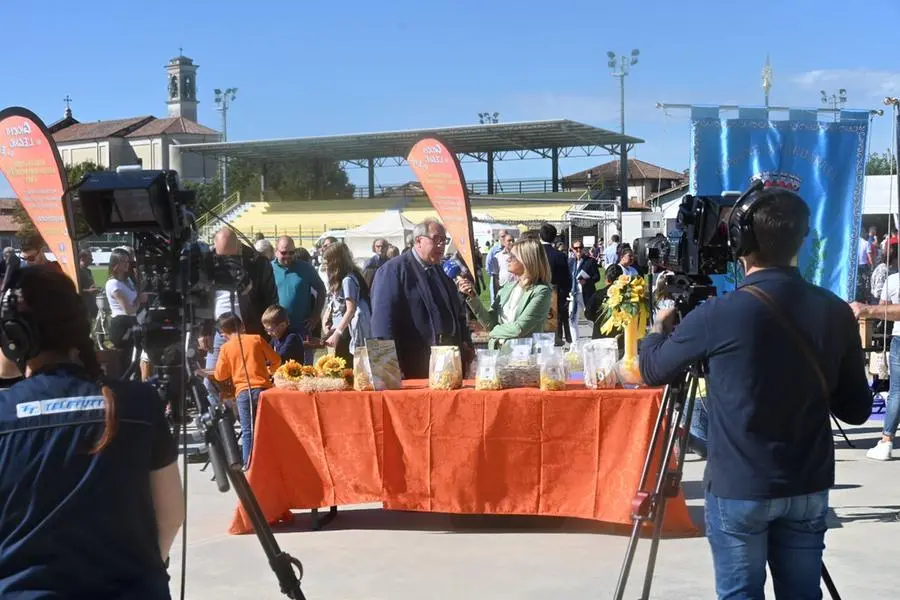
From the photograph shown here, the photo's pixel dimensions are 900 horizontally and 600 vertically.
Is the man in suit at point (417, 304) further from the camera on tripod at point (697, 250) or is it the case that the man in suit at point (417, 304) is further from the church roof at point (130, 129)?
the church roof at point (130, 129)

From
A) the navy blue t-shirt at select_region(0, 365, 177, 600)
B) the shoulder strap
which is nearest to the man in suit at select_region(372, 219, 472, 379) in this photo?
the shoulder strap

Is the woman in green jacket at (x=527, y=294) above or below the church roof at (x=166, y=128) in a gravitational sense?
below

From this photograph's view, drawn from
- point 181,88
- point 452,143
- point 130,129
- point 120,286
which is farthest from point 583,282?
point 181,88

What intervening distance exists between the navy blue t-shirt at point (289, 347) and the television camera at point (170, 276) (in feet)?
12.2

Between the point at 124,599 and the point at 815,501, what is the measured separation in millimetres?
1930

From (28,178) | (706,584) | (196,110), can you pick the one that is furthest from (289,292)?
(196,110)

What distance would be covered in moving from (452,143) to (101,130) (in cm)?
6666

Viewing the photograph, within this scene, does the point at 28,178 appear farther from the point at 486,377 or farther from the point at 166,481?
the point at 166,481

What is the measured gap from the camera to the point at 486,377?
5.55m

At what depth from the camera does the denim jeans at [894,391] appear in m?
7.05

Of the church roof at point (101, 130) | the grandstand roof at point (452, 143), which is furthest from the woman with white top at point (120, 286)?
the church roof at point (101, 130)

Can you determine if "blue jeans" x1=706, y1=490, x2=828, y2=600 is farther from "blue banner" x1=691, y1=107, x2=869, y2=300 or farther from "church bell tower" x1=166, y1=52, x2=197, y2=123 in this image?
"church bell tower" x1=166, y1=52, x2=197, y2=123

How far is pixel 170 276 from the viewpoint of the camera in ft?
12.2

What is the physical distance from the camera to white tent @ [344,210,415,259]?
29234 mm
